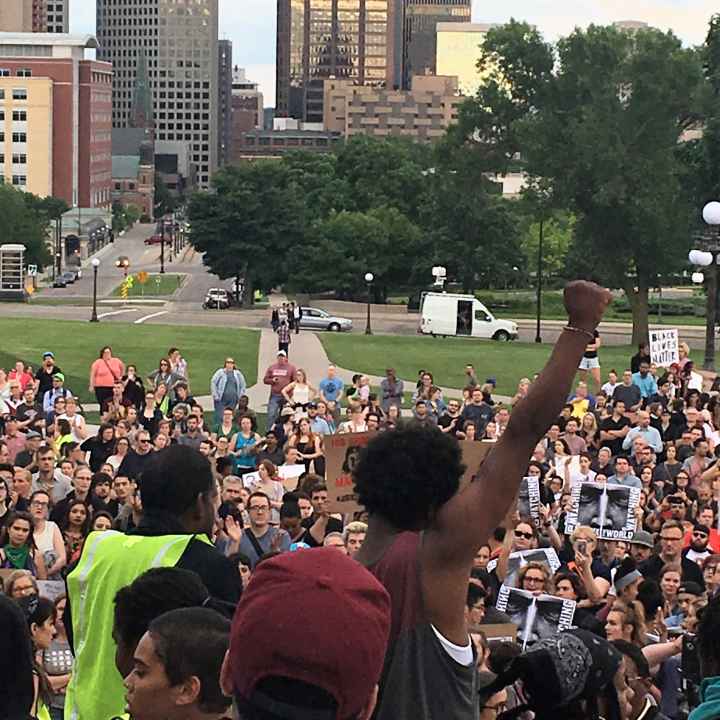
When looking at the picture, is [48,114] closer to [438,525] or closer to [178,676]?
[438,525]

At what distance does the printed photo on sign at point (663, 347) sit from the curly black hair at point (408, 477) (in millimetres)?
22246

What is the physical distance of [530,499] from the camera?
14.0m

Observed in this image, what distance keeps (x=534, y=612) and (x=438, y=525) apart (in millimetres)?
4881

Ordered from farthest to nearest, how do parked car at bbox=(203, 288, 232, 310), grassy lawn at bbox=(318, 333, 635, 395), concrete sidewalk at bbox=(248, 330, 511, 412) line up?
1. parked car at bbox=(203, 288, 232, 310)
2. grassy lawn at bbox=(318, 333, 635, 395)
3. concrete sidewalk at bbox=(248, 330, 511, 412)

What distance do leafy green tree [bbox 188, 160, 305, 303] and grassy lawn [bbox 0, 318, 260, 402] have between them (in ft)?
122

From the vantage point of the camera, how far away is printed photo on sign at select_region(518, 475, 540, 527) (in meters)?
13.7

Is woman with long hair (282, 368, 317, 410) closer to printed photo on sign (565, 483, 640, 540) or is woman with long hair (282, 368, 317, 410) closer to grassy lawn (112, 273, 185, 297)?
printed photo on sign (565, 483, 640, 540)

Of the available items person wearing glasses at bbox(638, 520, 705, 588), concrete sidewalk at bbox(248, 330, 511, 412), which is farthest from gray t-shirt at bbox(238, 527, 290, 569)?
concrete sidewalk at bbox(248, 330, 511, 412)

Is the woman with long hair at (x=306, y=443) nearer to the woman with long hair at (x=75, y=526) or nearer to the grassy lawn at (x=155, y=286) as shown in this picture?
the woman with long hair at (x=75, y=526)

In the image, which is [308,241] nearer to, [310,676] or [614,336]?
[614,336]

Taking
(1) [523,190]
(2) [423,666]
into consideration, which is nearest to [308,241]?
(1) [523,190]

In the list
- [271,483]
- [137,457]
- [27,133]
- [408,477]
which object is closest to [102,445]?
[137,457]

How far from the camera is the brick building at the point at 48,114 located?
17500cm

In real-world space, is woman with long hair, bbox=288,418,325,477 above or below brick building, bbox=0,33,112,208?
below
